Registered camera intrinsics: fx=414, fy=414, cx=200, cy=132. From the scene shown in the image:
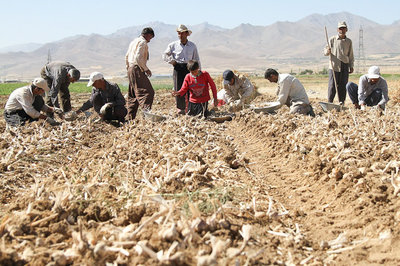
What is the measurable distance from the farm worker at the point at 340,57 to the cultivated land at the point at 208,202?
2.85 meters

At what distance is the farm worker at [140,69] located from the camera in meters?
7.06

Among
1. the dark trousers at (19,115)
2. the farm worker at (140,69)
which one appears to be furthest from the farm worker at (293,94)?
the dark trousers at (19,115)

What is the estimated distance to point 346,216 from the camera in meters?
3.18

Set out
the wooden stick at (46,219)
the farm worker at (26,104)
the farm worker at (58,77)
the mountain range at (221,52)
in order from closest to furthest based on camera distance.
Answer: the wooden stick at (46,219) < the farm worker at (26,104) < the farm worker at (58,77) < the mountain range at (221,52)

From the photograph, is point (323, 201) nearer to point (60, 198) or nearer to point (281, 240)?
point (281, 240)

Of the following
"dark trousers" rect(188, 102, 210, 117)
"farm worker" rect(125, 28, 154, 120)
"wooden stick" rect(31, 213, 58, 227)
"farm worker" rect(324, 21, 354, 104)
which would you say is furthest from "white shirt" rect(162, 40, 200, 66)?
"wooden stick" rect(31, 213, 58, 227)

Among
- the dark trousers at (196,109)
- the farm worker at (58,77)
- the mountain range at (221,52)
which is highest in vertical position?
the mountain range at (221,52)

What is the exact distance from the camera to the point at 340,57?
8094mm

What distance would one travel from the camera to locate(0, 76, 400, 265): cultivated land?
228 cm

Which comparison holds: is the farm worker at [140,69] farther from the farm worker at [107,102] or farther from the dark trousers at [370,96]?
the dark trousers at [370,96]

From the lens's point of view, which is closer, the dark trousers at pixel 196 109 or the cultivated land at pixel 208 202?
the cultivated land at pixel 208 202

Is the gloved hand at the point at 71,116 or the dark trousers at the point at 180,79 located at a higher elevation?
the dark trousers at the point at 180,79

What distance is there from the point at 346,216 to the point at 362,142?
1445mm

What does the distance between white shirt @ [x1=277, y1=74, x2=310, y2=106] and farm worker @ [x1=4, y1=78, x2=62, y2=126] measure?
372 centimetres
